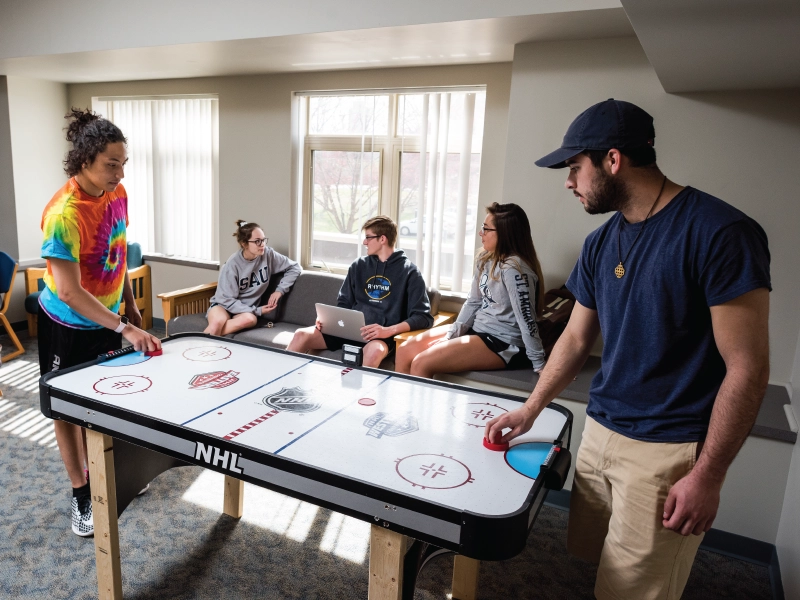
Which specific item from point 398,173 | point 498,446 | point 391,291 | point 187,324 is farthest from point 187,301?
point 498,446

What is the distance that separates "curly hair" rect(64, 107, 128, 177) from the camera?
2109mm

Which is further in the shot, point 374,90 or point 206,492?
point 374,90

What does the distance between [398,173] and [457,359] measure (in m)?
1.77

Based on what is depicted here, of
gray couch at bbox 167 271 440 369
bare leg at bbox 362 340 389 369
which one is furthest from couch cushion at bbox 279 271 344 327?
bare leg at bbox 362 340 389 369

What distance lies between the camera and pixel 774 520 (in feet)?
7.70

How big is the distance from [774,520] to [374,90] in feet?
11.1

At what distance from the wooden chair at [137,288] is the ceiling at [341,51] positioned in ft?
5.41

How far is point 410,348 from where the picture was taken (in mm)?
3111

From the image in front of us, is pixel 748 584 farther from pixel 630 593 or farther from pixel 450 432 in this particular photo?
pixel 450 432

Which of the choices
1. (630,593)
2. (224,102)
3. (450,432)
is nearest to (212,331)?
(224,102)

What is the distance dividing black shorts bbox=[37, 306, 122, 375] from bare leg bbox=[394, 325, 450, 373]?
1430 millimetres

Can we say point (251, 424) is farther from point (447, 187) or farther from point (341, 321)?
point (447, 187)

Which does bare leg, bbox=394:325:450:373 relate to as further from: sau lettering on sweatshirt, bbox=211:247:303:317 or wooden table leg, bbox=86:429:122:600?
wooden table leg, bbox=86:429:122:600

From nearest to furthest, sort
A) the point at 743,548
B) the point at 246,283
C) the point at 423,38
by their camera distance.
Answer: the point at 743,548, the point at 423,38, the point at 246,283
